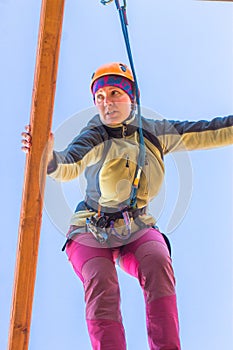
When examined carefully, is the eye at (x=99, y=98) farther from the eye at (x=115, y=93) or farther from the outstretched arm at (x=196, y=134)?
the outstretched arm at (x=196, y=134)

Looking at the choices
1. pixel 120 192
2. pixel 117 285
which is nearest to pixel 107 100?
pixel 120 192

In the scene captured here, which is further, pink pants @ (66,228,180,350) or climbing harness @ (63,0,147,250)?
climbing harness @ (63,0,147,250)

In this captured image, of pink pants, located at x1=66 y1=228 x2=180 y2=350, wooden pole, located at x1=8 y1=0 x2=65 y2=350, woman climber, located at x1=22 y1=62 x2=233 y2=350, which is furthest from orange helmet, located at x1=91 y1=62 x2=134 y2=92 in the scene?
pink pants, located at x1=66 y1=228 x2=180 y2=350

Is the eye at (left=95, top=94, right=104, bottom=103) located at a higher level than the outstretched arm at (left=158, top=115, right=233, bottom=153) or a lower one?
higher

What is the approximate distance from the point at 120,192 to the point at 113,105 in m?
0.29

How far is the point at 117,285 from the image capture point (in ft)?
5.74

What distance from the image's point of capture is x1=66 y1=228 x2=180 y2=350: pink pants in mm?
1636

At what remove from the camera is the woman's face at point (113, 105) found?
1.94 metres

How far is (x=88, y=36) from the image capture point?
2.78 m

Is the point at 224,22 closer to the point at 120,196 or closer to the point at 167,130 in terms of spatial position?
the point at 167,130

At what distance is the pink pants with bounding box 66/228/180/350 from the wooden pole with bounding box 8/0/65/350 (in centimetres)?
16

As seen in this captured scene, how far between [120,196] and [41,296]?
987 millimetres

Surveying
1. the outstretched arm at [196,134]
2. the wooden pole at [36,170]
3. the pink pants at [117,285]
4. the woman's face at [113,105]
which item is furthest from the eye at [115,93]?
the pink pants at [117,285]

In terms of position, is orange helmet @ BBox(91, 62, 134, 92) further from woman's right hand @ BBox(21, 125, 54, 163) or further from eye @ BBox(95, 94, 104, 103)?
woman's right hand @ BBox(21, 125, 54, 163)
